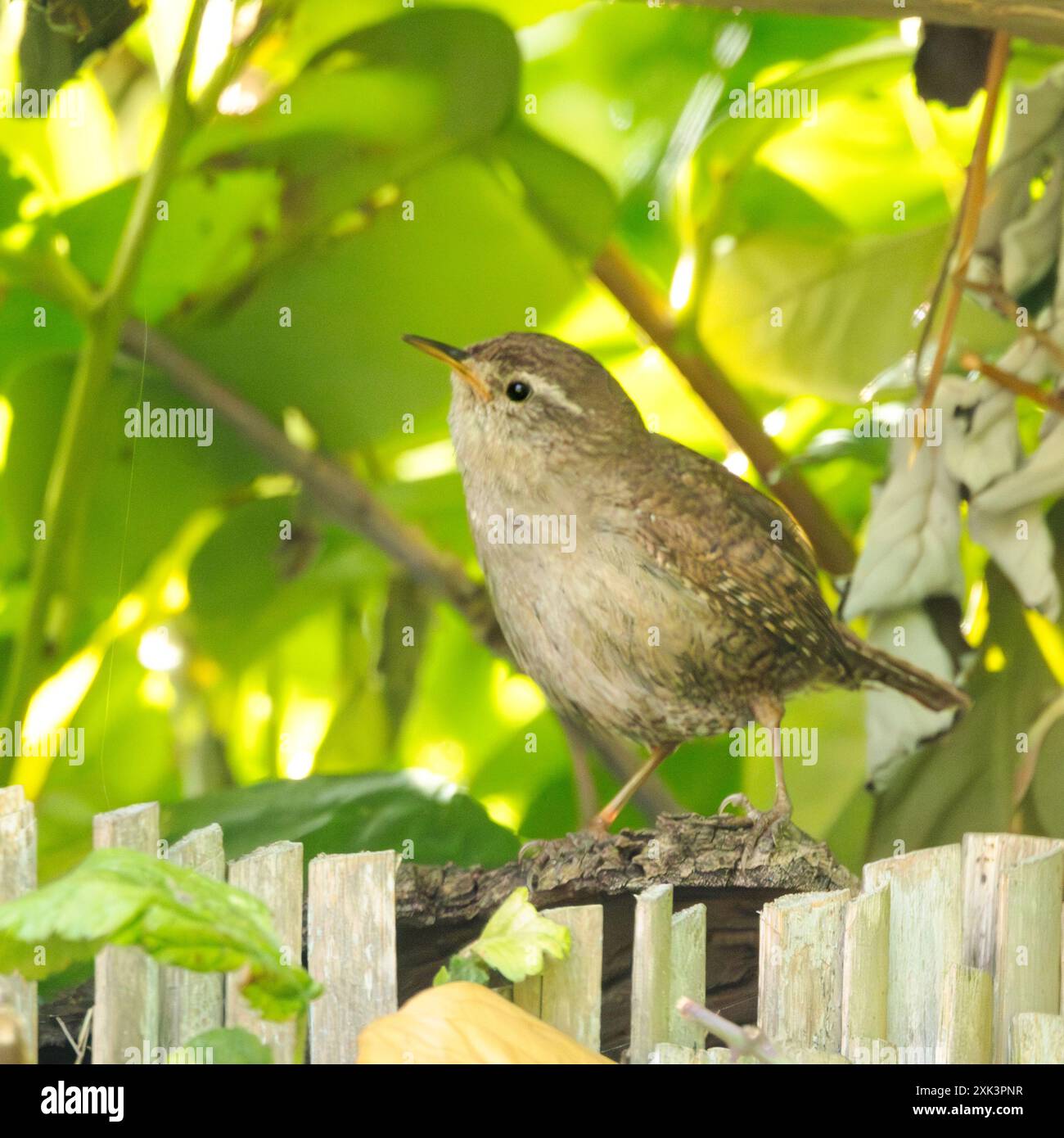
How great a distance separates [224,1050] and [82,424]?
1.00 m

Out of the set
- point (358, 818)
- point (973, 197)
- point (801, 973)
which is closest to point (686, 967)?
point (801, 973)

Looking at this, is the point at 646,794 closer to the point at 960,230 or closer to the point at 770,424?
the point at 770,424

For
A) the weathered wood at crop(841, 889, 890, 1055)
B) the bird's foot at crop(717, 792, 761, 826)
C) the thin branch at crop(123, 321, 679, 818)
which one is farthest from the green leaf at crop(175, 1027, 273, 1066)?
the thin branch at crop(123, 321, 679, 818)

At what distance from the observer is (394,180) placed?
1.96 metres

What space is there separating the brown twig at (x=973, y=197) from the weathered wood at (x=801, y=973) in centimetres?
92

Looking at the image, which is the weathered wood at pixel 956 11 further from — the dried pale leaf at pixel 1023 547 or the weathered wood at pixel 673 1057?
the weathered wood at pixel 673 1057

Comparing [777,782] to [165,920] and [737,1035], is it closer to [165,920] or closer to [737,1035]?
[737,1035]

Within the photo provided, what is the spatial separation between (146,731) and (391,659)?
401 mm

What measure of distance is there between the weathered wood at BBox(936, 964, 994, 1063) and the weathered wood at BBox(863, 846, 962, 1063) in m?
0.06

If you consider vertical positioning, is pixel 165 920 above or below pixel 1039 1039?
above

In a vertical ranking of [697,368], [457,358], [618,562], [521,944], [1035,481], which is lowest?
[521,944]

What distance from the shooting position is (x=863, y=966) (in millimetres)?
1339

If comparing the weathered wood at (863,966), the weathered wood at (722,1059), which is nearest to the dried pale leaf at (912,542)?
the weathered wood at (863,966)
